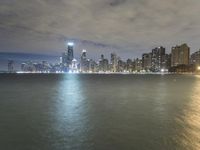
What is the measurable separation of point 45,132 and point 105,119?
9.23m

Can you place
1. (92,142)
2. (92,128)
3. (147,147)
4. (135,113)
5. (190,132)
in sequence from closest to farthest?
1. (147,147)
2. (92,142)
3. (190,132)
4. (92,128)
5. (135,113)

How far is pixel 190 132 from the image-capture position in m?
26.4

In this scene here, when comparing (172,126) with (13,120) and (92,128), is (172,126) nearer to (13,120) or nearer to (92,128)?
(92,128)

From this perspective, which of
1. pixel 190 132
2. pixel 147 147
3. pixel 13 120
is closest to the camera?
pixel 147 147

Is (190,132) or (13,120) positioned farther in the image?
(13,120)

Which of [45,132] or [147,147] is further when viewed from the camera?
[45,132]

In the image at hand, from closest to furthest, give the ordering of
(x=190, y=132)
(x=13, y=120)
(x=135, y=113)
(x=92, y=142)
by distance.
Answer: (x=92, y=142) → (x=190, y=132) → (x=13, y=120) → (x=135, y=113)

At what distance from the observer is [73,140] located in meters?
24.2

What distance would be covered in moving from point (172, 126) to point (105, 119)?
27.3 feet

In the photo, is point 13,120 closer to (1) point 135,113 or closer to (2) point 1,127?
(2) point 1,127

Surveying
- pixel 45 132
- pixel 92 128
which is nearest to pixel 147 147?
A: pixel 92 128

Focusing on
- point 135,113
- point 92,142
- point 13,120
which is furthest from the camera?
point 135,113

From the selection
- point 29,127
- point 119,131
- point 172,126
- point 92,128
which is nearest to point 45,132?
point 29,127

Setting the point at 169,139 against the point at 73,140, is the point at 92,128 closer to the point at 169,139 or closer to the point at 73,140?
the point at 73,140
